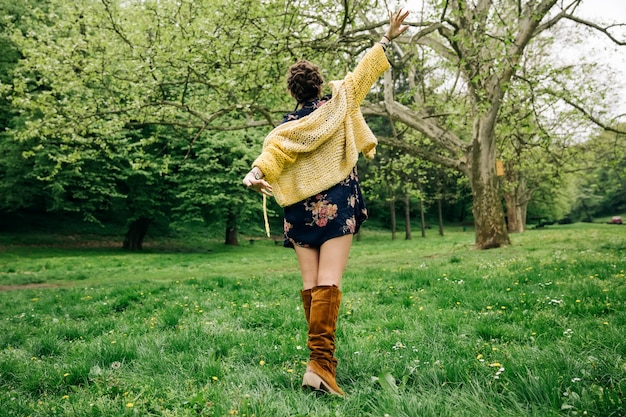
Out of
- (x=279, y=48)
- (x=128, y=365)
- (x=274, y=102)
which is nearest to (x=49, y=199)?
(x=274, y=102)

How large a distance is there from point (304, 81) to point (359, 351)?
2443 millimetres

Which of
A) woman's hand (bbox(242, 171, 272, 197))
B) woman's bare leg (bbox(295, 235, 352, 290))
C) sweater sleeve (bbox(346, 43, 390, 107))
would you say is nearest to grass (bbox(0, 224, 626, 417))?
woman's bare leg (bbox(295, 235, 352, 290))

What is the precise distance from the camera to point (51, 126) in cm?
1238

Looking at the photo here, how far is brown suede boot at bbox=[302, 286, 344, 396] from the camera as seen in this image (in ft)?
10.3

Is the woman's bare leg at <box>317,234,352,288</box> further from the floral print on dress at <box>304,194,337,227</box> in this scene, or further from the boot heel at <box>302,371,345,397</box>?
the boot heel at <box>302,371,345,397</box>

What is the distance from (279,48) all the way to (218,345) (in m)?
8.29

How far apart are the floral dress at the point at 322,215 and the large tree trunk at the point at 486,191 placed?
12506 mm

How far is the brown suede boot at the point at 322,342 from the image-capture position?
10.3ft

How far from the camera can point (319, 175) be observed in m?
3.61

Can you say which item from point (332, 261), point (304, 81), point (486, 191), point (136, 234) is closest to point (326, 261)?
point (332, 261)

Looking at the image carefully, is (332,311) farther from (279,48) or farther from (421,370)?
(279,48)

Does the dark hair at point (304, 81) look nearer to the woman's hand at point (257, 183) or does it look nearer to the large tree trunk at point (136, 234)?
the woman's hand at point (257, 183)

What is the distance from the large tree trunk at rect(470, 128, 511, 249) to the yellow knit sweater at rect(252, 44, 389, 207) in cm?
1236

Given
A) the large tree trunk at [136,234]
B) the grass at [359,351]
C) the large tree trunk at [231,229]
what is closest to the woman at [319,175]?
the grass at [359,351]
